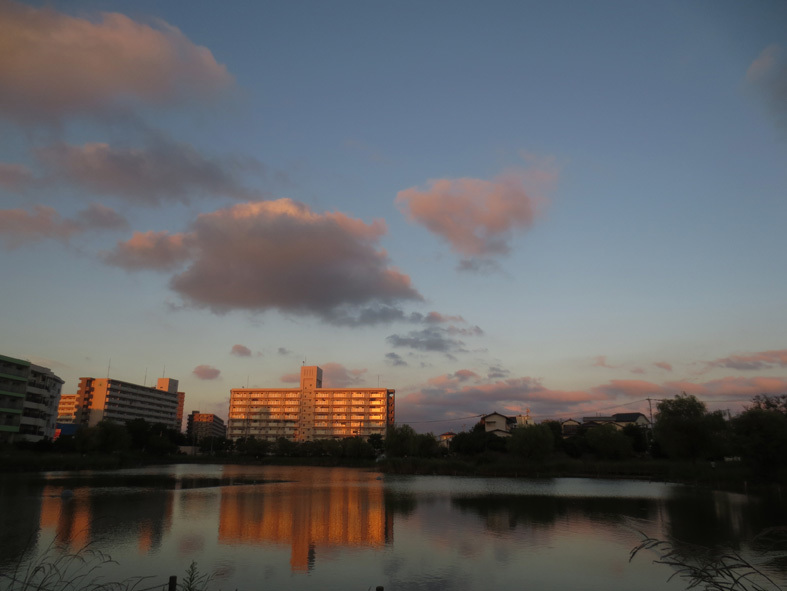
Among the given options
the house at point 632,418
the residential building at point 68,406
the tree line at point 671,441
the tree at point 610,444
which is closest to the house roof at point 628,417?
the house at point 632,418

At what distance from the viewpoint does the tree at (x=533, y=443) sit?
83.6 metres

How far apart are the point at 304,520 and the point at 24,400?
229 ft

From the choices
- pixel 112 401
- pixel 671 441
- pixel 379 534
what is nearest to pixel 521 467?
pixel 671 441

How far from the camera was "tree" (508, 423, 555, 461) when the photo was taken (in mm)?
83562

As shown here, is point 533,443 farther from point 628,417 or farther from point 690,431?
point 628,417

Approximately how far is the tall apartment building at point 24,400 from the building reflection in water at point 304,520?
49.3m

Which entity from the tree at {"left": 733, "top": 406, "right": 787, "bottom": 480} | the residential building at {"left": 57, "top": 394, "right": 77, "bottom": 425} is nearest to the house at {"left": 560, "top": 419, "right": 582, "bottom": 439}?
the tree at {"left": 733, "top": 406, "right": 787, "bottom": 480}

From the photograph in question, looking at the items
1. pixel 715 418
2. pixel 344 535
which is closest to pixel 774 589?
pixel 344 535

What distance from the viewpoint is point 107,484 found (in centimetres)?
4809

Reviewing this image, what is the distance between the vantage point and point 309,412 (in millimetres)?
174000

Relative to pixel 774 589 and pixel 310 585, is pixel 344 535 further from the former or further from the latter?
pixel 774 589

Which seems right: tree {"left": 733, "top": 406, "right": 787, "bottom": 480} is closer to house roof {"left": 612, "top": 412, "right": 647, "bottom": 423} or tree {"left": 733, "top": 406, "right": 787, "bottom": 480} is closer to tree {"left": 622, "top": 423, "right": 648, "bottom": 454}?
tree {"left": 622, "top": 423, "right": 648, "bottom": 454}

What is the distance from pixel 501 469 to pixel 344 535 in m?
52.9

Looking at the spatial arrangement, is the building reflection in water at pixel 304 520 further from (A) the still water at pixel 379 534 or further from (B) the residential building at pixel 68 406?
(B) the residential building at pixel 68 406
